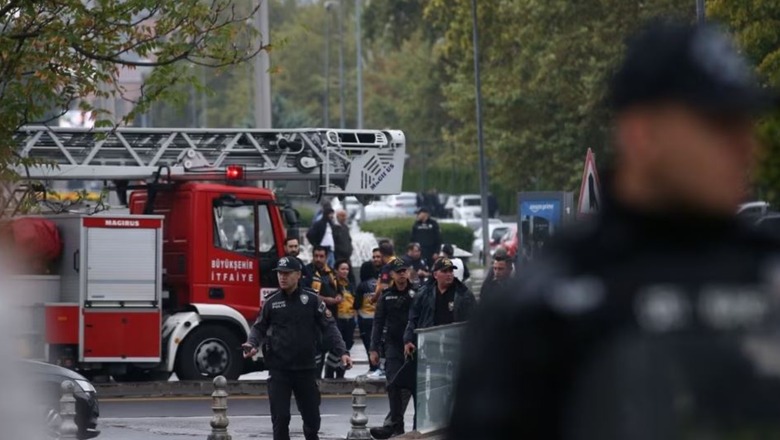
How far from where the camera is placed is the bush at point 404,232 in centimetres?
4744

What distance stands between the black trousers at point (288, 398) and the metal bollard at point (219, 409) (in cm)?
91

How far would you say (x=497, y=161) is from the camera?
4444cm

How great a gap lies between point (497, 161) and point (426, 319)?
96.5 feet

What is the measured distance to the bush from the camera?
47438 mm

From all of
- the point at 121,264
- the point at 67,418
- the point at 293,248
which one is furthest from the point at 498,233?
the point at 67,418

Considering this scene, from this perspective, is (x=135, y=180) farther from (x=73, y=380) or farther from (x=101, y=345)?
(x=73, y=380)

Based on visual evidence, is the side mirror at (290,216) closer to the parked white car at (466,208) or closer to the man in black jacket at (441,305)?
the man in black jacket at (441,305)

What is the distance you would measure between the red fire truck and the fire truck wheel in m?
0.01

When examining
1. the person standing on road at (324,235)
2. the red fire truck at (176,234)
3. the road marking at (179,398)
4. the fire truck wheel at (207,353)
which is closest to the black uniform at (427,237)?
the person standing on road at (324,235)

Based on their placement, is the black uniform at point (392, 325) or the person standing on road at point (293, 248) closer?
the black uniform at point (392, 325)

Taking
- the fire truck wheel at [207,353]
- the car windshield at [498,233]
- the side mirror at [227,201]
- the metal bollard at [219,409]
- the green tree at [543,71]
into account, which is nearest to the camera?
the metal bollard at [219,409]

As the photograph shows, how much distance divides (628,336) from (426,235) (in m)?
27.5

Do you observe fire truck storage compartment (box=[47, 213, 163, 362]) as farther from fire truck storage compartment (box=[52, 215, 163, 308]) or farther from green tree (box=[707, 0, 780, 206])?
green tree (box=[707, 0, 780, 206])

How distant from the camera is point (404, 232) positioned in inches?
1866
